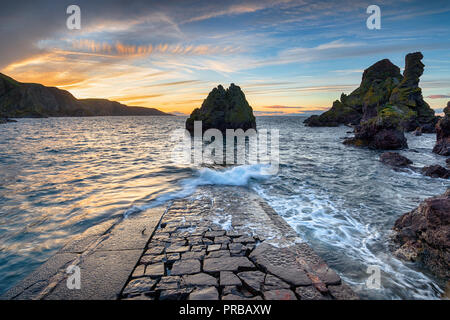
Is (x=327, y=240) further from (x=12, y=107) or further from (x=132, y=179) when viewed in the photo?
(x=12, y=107)

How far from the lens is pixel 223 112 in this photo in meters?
51.0

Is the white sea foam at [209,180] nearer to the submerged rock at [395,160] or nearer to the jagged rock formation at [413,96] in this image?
the submerged rock at [395,160]

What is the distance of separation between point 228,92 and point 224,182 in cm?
4629

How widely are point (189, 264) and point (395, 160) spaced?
16782 millimetres

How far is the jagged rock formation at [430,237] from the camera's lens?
4.18m

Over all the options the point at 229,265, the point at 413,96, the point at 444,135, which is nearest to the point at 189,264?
the point at 229,265

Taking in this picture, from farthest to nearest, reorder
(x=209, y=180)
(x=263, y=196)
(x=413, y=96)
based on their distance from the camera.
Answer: (x=413, y=96), (x=209, y=180), (x=263, y=196)

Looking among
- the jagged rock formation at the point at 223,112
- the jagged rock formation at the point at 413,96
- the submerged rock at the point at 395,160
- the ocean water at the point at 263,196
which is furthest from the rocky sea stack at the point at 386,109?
the jagged rock formation at the point at 223,112

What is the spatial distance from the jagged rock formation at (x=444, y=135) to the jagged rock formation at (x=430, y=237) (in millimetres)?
19800

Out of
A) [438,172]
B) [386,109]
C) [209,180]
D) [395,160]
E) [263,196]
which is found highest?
[386,109]

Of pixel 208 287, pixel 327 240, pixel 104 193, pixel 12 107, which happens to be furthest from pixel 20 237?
pixel 12 107

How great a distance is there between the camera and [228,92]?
53.1m

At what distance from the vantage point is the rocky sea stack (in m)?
22.4

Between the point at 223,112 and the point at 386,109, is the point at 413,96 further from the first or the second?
the point at 223,112
